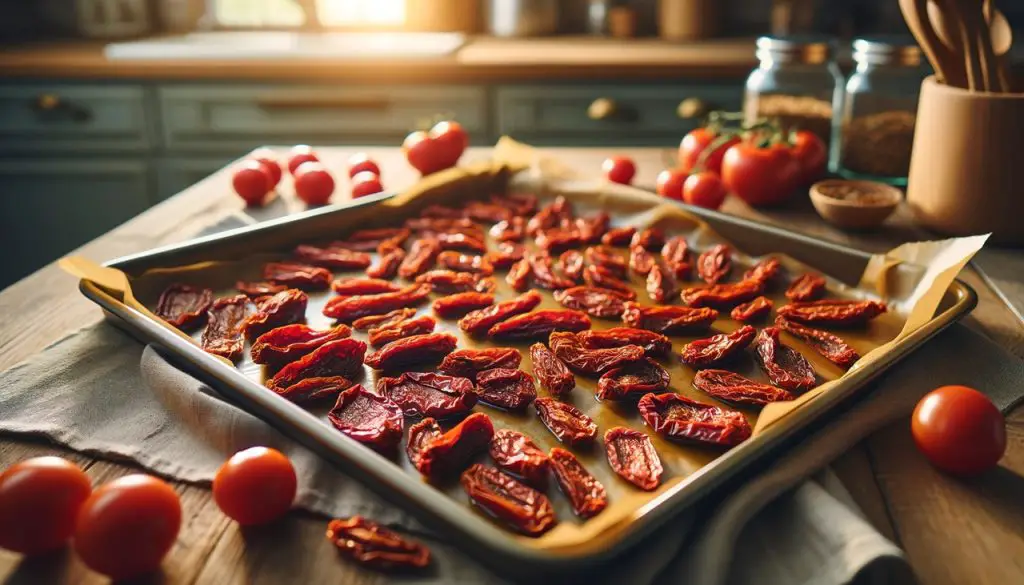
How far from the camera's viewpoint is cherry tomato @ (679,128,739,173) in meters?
2.11

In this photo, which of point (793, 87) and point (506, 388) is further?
point (793, 87)

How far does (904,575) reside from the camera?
2.59 feet

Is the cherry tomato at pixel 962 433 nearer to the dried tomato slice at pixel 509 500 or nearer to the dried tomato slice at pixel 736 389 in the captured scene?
the dried tomato slice at pixel 736 389

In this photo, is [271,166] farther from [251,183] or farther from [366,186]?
[366,186]

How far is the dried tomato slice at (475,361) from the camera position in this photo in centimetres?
123

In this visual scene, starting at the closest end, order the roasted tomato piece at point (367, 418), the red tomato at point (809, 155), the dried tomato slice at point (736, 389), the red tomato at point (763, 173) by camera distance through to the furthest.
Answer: the roasted tomato piece at point (367, 418) → the dried tomato slice at point (736, 389) → the red tomato at point (763, 173) → the red tomato at point (809, 155)

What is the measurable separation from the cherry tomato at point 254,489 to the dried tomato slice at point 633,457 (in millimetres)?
358

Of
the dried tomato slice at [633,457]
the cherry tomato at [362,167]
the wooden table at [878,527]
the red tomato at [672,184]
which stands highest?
the cherry tomato at [362,167]

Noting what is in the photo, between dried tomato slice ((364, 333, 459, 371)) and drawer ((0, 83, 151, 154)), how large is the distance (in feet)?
8.00

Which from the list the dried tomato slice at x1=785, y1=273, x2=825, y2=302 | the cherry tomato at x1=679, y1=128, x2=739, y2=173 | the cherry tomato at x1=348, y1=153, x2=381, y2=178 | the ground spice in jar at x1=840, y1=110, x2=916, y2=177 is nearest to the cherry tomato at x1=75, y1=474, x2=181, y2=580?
the dried tomato slice at x1=785, y1=273, x2=825, y2=302

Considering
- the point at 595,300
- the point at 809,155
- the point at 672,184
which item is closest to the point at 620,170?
the point at 672,184

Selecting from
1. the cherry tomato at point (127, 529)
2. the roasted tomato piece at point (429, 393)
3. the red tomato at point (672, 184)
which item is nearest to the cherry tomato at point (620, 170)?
the red tomato at point (672, 184)

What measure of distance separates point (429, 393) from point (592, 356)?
25 cm

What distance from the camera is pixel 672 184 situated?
78.5 inches
